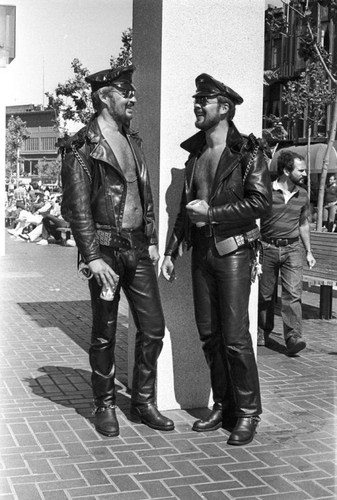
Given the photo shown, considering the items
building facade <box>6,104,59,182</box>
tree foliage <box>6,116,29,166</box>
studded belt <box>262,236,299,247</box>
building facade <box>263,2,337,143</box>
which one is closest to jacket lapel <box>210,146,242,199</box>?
studded belt <box>262,236,299,247</box>

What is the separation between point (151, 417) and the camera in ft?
17.8

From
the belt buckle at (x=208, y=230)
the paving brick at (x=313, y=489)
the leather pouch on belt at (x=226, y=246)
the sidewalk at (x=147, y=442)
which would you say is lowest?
the sidewalk at (x=147, y=442)

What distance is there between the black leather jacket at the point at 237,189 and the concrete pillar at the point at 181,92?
20.6 inches

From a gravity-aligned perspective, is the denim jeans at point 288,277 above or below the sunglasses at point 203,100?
below

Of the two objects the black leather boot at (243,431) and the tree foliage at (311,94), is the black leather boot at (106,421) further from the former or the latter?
the tree foliage at (311,94)

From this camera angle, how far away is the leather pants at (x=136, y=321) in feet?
17.1

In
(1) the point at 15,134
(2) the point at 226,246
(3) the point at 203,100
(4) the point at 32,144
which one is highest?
(4) the point at 32,144

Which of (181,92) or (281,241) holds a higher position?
(181,92)

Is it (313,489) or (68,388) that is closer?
(313,489)

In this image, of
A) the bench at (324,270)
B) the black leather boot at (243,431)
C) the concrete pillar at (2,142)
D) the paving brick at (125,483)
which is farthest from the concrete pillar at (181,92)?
the concrete pillar at (2,142)

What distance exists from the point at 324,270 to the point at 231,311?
5386mm

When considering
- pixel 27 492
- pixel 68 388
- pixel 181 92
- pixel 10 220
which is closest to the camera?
pixel 27 492

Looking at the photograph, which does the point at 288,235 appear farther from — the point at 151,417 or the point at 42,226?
the point at 42,226

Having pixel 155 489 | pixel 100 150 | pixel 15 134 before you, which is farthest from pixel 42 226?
pixel 15 134
